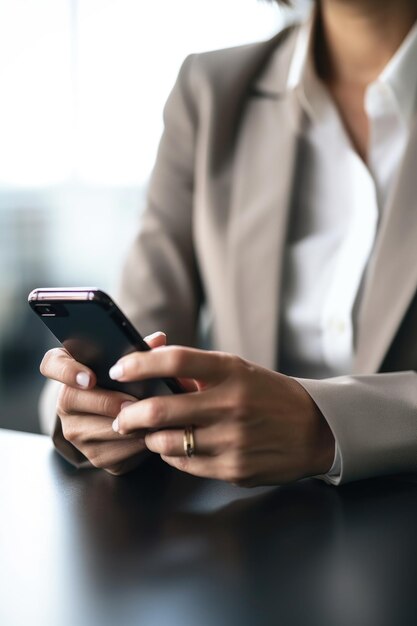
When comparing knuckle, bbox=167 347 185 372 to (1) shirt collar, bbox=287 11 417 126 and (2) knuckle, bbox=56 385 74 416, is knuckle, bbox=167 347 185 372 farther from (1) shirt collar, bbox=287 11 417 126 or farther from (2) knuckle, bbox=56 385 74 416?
(1) shirt collar, bbox=287 11 417 126

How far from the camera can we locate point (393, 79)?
919 mm

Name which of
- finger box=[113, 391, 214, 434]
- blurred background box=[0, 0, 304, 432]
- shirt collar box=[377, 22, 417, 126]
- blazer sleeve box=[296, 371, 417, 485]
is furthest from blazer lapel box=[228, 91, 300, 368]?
A: blurred background box=[0, 0, 304, 432]

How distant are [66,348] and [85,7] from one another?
101 inches

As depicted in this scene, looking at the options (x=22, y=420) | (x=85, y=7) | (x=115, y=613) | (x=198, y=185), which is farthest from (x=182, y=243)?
(x=85, y=7)

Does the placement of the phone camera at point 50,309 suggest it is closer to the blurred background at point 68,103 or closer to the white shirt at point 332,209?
the white shirt at point 332,209

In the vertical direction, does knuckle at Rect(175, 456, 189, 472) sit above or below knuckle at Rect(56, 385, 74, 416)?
below

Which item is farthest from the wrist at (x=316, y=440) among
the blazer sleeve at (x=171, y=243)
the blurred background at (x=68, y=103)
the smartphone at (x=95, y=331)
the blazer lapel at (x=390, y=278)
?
the blurred background at (x=68, y=103)

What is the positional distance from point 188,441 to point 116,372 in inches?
3.0

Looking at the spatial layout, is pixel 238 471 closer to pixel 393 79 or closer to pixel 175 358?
pixel 175 358

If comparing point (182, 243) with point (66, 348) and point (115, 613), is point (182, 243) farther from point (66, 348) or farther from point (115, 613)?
point (115, 613)

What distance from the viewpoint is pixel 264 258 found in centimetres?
94

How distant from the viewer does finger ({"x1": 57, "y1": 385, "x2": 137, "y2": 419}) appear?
0.57 meters

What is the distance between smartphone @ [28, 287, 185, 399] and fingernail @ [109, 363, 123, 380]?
13 mm

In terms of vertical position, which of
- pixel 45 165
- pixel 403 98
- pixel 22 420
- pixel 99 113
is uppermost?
pixel 403 98
